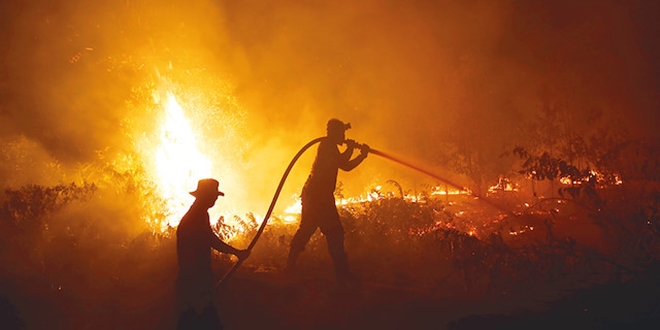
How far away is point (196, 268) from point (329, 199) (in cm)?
271

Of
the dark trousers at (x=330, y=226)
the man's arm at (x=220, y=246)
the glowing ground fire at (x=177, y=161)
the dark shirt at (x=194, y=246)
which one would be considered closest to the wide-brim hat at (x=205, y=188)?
the dark shirt at (x=194, y=246)

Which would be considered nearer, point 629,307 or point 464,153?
point 629,307

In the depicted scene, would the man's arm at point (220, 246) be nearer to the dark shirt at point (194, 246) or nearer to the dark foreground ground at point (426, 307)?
the dark shirt at point (194, 246)

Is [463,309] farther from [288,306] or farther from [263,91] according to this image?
[263,91]

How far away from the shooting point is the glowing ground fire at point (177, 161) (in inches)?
515

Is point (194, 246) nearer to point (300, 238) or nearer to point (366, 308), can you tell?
point (366, 308)

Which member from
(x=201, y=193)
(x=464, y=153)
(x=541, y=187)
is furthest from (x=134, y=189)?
(x=541, y=187)

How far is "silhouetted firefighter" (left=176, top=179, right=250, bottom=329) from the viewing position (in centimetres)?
473

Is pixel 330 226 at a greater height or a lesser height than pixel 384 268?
greater

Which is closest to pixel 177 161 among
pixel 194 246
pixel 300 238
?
pixel 300 238

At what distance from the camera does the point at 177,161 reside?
45.0ft

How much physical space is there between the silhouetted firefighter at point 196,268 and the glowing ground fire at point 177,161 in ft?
25.7

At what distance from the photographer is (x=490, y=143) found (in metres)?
15.7

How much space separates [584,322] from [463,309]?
4.21 feet
